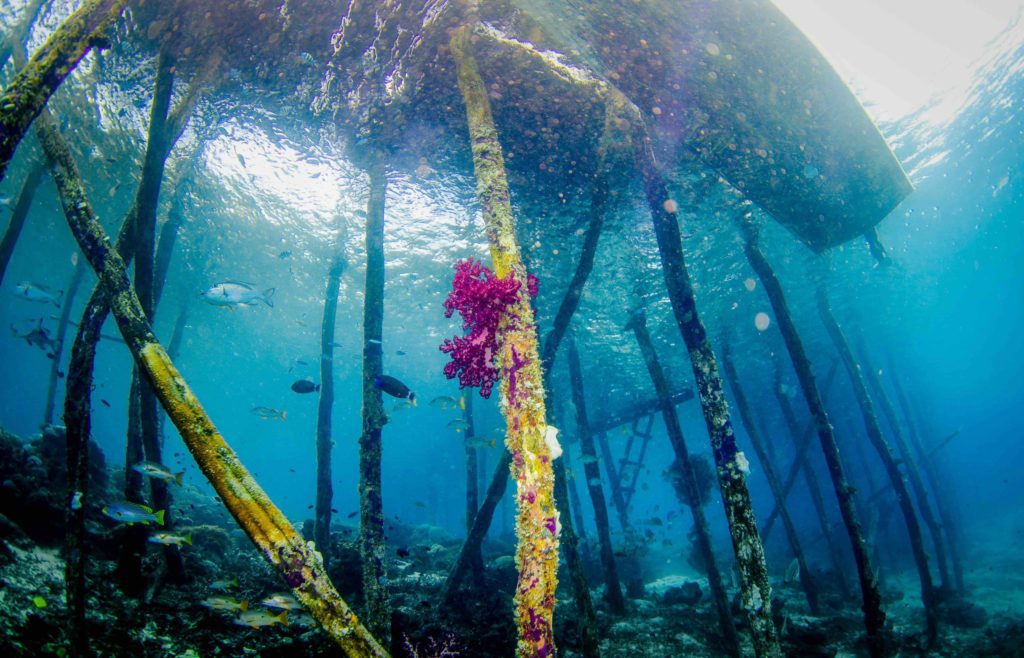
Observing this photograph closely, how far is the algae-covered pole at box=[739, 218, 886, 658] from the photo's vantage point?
496 centimetres

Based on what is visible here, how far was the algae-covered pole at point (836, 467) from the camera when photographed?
4957mm

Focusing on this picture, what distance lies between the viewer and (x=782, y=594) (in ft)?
41.0

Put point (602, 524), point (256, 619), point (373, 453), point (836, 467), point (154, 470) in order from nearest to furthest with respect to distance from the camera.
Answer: point (256, 619), point (373, 453), point (154, 470), point (836, 467), point (602, 524)

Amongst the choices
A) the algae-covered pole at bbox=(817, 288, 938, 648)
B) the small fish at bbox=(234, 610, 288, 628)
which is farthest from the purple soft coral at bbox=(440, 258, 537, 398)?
the algae-covered pole at bbox=(817, 288, 938, 648)

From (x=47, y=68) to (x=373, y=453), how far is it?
161 inches

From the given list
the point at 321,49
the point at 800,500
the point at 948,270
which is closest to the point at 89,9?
the point at 321,49

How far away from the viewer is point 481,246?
1437 cm

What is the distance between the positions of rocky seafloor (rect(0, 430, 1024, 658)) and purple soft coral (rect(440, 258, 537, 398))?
1.68 metres

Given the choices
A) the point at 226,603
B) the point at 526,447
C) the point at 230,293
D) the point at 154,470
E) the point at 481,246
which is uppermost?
the point at 481,246

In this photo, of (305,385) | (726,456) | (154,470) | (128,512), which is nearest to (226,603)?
(128,512)

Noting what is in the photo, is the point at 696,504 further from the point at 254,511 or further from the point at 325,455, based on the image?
the point at 254,511

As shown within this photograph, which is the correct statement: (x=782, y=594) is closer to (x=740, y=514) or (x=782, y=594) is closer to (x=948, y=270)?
(x=740, y=514)

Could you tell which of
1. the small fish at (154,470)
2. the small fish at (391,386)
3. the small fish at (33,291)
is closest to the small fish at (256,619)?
the small fish at (154,470)

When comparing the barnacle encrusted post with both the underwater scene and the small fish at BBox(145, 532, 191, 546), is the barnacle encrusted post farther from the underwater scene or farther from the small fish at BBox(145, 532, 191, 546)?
the small fish at BBox(145, 532, 191, 546)
